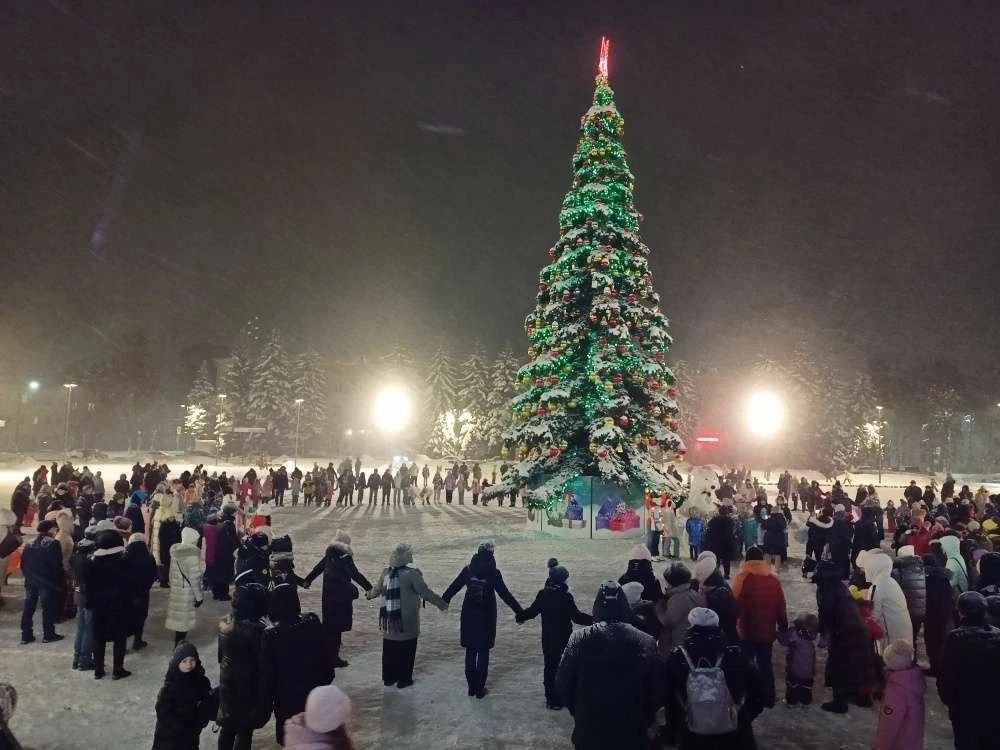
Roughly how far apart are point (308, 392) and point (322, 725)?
2803 inches

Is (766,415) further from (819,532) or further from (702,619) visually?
(702,619)

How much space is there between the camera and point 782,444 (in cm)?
6631

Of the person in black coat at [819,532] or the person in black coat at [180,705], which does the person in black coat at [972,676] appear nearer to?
the person in black coat at [180,705]

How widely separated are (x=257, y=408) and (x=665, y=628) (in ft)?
224

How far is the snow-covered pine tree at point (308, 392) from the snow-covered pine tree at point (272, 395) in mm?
838

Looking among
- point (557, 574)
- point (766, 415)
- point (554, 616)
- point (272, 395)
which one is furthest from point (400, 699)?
point (272, 395)

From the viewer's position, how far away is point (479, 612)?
24.9ft

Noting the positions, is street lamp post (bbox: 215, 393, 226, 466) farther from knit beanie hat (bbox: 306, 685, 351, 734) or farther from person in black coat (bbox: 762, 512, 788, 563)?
knit beanie hat (bbox: 306, 685, 351, 734)

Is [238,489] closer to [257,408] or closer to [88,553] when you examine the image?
[88,553]

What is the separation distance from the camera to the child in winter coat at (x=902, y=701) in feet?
17.6

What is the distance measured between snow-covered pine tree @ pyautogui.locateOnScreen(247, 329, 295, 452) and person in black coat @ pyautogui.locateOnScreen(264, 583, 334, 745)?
66.6m

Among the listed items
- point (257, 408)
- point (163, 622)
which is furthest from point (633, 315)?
point (257, 408)

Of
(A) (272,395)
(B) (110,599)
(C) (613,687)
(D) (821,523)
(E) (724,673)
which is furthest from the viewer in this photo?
(A) (272,395)

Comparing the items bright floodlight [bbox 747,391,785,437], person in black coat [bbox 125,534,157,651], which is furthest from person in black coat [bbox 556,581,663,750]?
bright floodlight [bbox 747,391,785,437]
